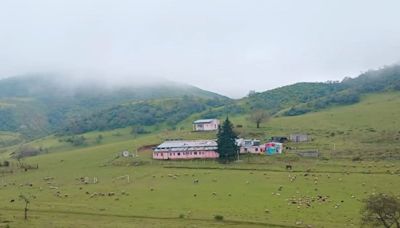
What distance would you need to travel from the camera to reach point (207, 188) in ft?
273

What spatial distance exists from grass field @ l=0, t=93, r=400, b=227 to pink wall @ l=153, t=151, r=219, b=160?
3443 millimetres

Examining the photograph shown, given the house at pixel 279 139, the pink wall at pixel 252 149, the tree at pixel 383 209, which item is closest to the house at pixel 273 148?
the pink wall at pixel 252 149

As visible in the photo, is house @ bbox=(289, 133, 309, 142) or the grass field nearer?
the grass field

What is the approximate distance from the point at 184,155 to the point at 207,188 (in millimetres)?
37313

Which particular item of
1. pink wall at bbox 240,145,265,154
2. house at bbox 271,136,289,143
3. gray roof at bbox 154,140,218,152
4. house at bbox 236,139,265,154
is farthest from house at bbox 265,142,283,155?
house at bbox 271,136,289,143

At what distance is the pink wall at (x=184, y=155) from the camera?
385 ft

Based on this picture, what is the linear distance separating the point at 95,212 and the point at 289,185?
33099 mm

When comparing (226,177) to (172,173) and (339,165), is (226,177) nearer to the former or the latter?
(172,173)

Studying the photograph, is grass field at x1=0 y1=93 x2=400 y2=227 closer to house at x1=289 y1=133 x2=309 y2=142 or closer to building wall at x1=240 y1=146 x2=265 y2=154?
house at x1=289 y1=133 x2=309 y2=142

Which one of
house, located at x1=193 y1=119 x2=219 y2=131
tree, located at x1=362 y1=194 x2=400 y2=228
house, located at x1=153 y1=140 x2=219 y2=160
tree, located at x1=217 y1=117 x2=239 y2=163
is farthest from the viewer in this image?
house, located at x1=193 y1=119 x2=219 y2=131

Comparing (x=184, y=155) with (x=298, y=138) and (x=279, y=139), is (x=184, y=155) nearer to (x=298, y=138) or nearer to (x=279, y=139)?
(x=279, y=139)

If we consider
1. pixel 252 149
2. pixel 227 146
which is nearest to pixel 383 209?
pixel 227 146

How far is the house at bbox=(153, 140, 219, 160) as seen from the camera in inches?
4628

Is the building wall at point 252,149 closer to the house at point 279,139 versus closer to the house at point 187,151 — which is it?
the house at point 187,151
